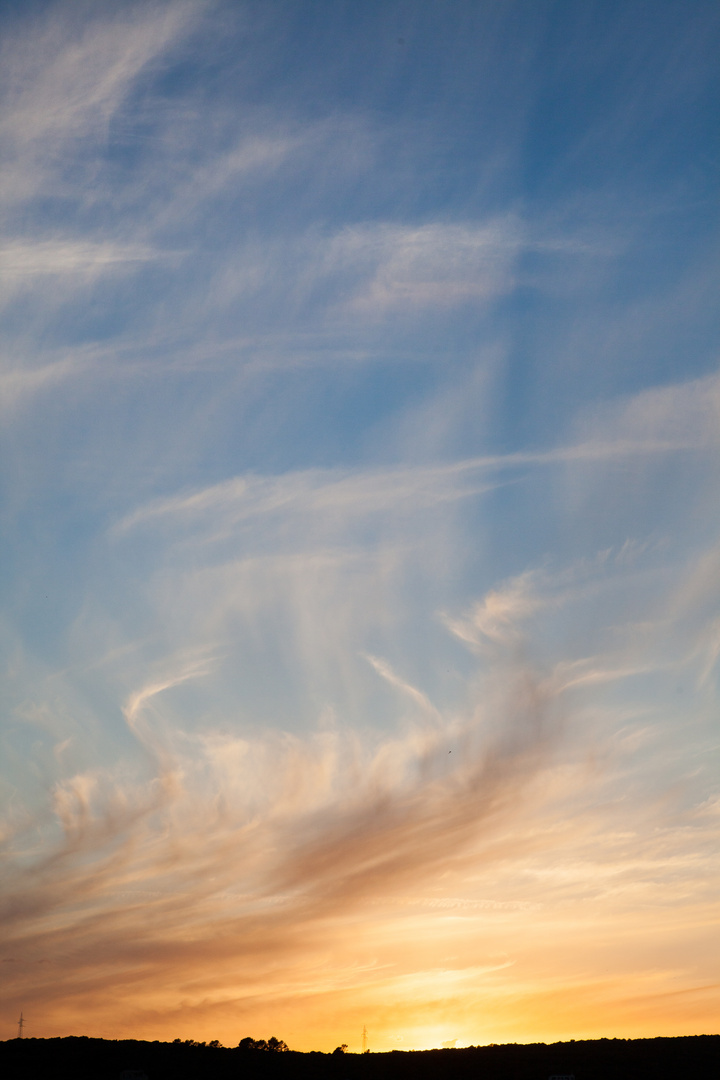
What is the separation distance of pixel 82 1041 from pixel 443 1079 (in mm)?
48919

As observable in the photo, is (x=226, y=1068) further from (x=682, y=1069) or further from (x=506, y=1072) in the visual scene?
(x=682, y=1069)

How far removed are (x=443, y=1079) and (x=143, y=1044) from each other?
42.8 meters

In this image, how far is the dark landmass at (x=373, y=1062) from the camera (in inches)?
3671

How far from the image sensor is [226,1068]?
100250mm

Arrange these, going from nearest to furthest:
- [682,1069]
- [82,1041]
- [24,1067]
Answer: [682,1069] < [24,1067] < [82,1041]

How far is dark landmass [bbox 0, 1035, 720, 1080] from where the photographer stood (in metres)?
93.2

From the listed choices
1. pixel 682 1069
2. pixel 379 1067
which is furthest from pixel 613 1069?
pixel 379 1067

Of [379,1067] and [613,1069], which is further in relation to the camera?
[379,1067]

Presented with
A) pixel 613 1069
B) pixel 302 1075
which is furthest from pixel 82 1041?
pixel 613 1069

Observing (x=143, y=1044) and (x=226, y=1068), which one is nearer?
(x=226, y=1068)

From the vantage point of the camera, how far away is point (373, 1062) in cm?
10781

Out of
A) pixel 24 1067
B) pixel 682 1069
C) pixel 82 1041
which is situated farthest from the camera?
pixel 82 1041

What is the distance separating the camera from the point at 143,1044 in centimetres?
11525

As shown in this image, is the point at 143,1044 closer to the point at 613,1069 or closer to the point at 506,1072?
the point at 506,1072
